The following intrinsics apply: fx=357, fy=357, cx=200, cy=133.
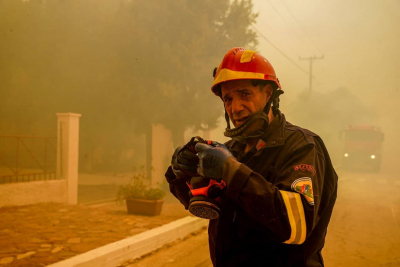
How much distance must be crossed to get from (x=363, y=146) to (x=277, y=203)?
25163 millimetres

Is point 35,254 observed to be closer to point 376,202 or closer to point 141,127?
point 376,202

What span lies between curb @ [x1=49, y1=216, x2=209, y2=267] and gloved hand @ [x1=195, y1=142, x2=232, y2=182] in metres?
3.42

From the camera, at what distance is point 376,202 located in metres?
11.3

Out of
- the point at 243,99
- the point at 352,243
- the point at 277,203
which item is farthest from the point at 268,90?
the point at 352,243

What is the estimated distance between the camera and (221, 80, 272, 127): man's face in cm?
184

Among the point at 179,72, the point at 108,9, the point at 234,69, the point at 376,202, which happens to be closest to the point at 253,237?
the point at 234,69

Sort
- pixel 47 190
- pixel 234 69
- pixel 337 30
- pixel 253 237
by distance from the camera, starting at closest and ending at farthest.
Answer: pixel 253 237 < pixel 234 69 < pixel 47 190 < pixel 337 30

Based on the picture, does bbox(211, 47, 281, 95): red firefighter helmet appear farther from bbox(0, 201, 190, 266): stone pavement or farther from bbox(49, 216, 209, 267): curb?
bbox(0, 201, 190, 266): stone pavement

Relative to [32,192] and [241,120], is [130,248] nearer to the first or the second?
[241,120]

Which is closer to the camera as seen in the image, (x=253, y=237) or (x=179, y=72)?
(x=253, y=237)

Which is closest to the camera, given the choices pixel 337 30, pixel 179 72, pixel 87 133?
pixel 179 72

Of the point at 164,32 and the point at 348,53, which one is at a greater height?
the point at 348,53

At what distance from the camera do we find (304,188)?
1.44 metres

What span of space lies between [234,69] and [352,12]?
9701 centimetres
